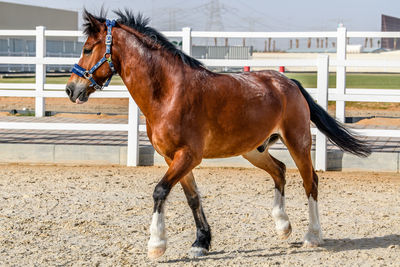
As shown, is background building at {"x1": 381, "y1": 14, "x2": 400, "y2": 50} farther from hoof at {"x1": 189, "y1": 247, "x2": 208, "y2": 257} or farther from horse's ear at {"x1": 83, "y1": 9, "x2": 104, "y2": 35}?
horse's ear at {"x1": 83, "y1": 9, "x2": 104, "y2": 35}

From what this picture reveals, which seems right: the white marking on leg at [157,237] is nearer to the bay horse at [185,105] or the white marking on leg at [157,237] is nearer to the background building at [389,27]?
the bay horse at [185,105]

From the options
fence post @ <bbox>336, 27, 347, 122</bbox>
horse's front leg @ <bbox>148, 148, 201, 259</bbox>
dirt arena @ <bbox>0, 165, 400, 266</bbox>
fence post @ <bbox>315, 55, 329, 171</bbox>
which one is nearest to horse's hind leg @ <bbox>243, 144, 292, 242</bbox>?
dirt arena @ <bbox>0, 165, 400, 266</bbox>

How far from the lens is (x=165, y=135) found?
4816 mm

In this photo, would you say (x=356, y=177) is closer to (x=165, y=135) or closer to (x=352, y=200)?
(x=352, y=200)

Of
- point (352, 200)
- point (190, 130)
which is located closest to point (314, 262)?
point (190, 130)

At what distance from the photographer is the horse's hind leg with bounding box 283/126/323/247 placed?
5.41 m

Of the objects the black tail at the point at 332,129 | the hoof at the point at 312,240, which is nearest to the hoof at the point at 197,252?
the hoof at the point at 312,240

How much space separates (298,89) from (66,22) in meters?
70.1

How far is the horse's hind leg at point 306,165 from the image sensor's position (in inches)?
213

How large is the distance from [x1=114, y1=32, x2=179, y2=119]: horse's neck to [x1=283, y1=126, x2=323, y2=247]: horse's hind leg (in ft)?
3.92

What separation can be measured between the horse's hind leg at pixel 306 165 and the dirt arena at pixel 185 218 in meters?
0.15

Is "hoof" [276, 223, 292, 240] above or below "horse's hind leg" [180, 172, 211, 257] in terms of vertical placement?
below

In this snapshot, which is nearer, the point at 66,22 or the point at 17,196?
the point at 17,196

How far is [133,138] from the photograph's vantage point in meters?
9.59
